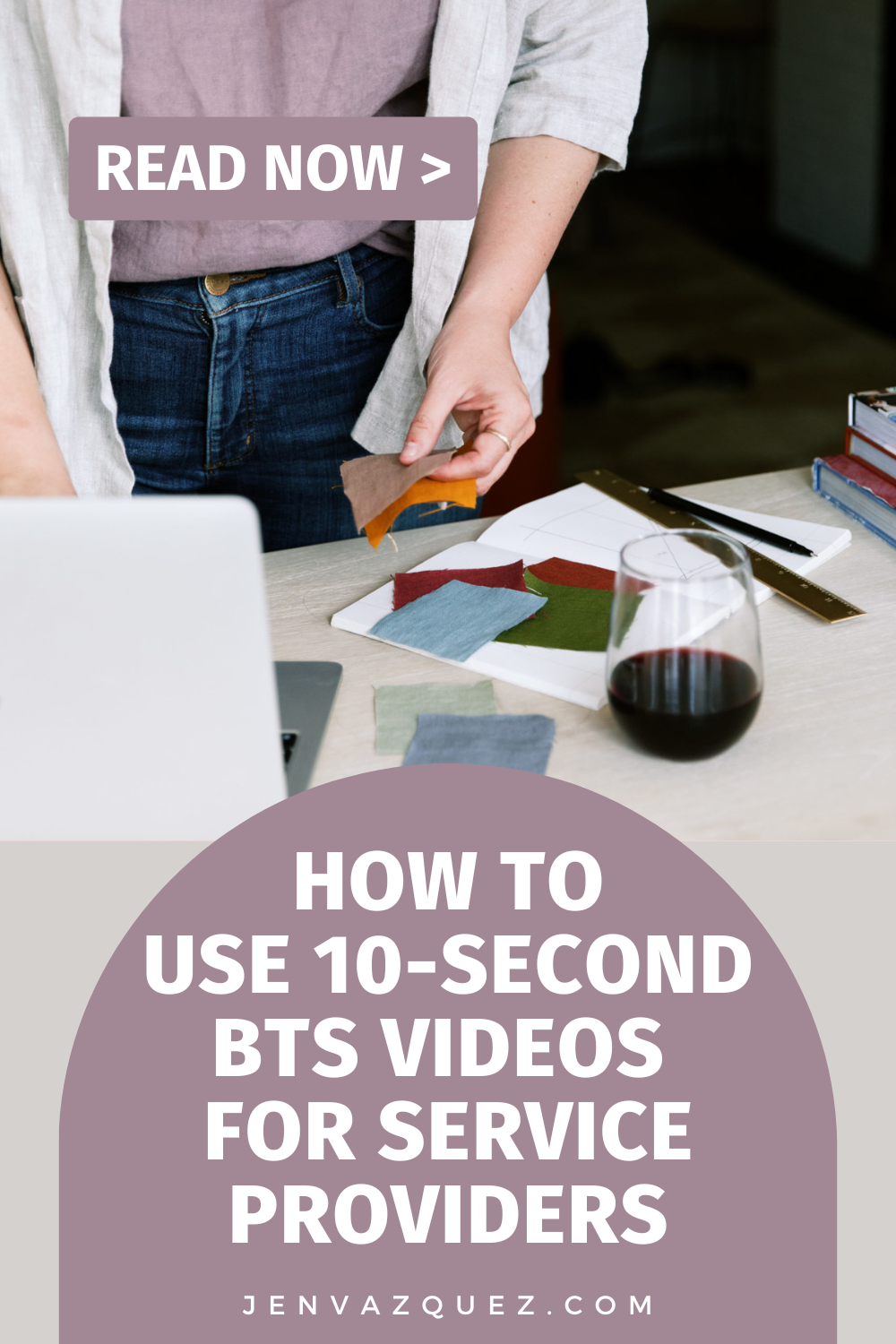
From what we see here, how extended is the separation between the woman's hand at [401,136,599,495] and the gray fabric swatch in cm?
4

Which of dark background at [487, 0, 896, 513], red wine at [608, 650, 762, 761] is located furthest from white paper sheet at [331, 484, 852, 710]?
dark background at [487, 0, 896, 513]

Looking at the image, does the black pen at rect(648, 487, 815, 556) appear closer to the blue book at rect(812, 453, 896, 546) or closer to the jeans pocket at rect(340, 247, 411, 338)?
the blue book at rect(812, 453, 896, 546)

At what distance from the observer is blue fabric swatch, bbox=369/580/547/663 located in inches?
39.9

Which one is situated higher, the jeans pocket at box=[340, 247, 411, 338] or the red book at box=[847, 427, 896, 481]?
the jeans pocket at box=[340, 247, 411, 338]

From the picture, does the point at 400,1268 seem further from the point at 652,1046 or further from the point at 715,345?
the point at 715,345

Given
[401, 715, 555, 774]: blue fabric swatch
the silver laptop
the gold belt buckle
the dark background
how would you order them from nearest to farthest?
the silver laptop, [401, 715, 555, 774]: blue fabric swatch, the gold belt buckle, the dark background

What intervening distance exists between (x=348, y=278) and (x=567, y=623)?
1.43ft

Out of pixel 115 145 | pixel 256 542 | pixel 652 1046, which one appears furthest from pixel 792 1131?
pixel 115 145

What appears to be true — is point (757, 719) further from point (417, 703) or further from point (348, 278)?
point (348, 278)

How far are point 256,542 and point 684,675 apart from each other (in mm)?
302

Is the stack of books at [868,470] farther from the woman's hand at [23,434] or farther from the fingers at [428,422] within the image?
the woman's hand at [23,434]

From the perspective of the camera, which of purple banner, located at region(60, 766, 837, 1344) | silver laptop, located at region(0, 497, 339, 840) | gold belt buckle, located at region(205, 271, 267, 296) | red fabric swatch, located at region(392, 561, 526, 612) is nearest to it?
silver laptop, located at region(0, 497, 339, 840)

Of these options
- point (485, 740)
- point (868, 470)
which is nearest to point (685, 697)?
point (485, 740)

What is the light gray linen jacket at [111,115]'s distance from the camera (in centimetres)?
109
